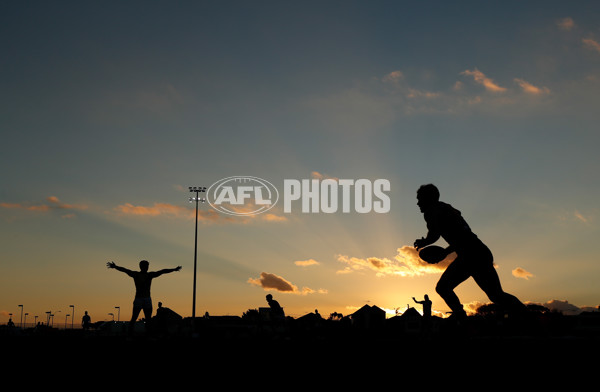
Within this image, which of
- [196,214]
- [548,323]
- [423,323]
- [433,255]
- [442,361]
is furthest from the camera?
[196,214]

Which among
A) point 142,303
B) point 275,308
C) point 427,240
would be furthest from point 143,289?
point 427,240

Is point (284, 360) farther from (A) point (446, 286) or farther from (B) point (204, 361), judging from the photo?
(A) point (446, 286)

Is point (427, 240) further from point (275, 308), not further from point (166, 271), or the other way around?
point (275, 308)

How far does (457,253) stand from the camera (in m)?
7.74

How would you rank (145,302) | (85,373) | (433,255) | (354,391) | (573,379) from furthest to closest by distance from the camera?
(145,302) → (433,255) → (85,373) → (573,379) → (354,391)

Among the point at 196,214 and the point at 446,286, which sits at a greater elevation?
the point at 196,214

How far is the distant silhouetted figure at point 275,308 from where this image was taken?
18922 millimetres

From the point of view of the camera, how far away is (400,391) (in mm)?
2957

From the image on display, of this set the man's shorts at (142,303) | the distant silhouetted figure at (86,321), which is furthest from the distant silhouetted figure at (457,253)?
the distant silhouetted figure at (86,321)

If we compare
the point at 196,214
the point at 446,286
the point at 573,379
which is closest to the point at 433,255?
the point at 446,286

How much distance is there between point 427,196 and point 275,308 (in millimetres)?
12117

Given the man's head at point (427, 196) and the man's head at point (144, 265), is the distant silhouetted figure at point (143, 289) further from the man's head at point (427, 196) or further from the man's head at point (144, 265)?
the man's head at point (427, 196)

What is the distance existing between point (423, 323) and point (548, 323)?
14.1 ft

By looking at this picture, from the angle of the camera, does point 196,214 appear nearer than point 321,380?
No
